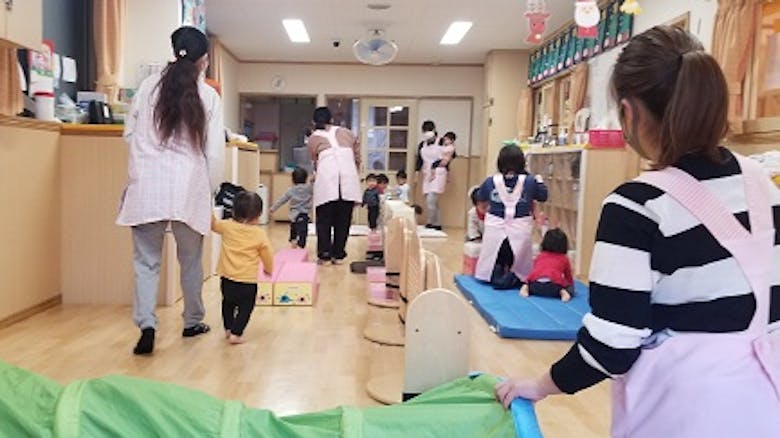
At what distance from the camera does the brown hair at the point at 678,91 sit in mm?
867

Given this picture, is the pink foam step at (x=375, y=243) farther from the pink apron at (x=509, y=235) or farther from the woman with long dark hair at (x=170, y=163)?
the woman with long dark hair at (x=170, y=163)

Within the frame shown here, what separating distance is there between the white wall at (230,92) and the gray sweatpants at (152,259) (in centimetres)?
631

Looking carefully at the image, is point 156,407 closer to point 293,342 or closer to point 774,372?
point 774,372

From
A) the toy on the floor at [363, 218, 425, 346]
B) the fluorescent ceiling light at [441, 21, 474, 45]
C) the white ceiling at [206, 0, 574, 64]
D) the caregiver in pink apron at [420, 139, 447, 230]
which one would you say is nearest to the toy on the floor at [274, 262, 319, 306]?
the toy on the floor at [363, 218, 425, 346]

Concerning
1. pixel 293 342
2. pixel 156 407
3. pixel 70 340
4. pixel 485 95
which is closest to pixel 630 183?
pixel 156 407

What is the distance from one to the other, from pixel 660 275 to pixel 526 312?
2.76m

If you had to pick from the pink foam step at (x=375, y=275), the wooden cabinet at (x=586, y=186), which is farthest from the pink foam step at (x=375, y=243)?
the wooden cabinet at (x=586, y=186)

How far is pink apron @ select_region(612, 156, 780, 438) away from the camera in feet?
2.85

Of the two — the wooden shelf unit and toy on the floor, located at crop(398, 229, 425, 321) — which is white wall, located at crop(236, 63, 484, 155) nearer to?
the wooden shelf unit

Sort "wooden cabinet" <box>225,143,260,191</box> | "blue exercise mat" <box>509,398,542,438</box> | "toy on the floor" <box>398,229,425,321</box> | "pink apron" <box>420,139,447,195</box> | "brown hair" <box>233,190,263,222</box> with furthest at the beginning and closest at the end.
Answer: "pink apron" <box>420,139,447,195</box>, "wooden cabinet" <box>225,143,260,191</box>, "brown hair" <box>233,190,263,222</box>, "toy on the floor" <box>398,229,425,321</box>, "blue exercise mat" <box>509,398,542,438</box>

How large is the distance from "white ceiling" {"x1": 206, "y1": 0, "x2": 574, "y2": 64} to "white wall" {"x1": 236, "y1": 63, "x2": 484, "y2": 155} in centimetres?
31

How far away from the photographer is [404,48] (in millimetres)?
8852

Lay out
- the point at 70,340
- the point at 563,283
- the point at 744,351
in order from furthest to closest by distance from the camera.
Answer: the point at 563,283 → the point at 70,340 → the point at 744,351

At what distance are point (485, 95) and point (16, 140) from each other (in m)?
7.42
